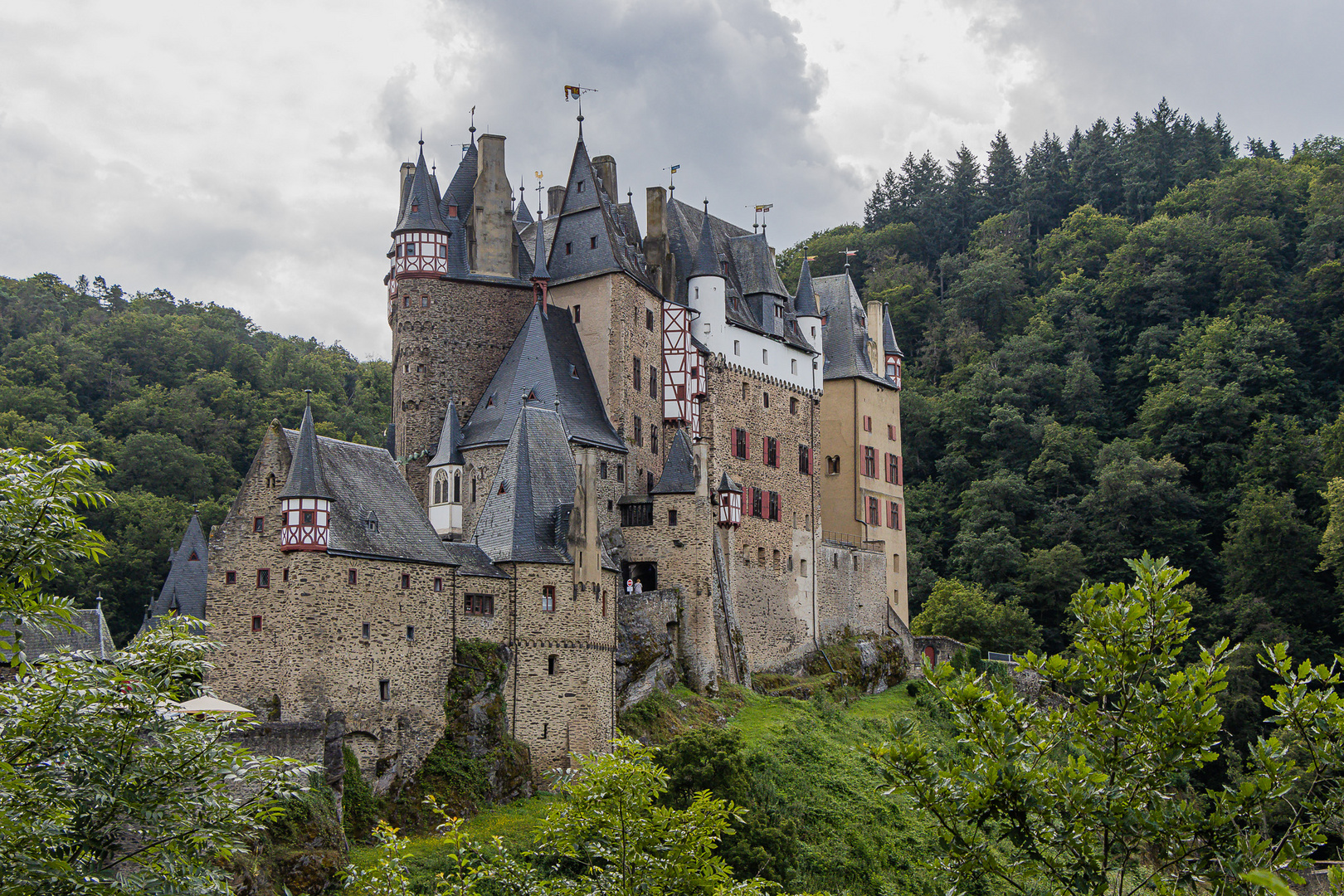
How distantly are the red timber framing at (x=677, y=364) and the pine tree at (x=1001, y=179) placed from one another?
57.6 metres

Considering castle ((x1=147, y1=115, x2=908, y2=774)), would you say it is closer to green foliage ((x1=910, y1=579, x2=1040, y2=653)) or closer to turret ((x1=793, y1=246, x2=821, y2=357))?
turret ((x1=793, y1=246, x2=821, y2=357))

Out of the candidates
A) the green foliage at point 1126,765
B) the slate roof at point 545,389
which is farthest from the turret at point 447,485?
the green foliage at point 1126,765

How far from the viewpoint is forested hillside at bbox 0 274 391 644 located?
199ft

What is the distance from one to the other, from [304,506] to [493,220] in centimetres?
1683

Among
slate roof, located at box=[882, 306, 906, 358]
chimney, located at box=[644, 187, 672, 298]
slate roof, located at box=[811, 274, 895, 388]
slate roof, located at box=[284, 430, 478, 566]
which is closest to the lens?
slate roof, located at box=[284, 430, 478, 566]

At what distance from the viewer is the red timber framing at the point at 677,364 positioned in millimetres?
50406

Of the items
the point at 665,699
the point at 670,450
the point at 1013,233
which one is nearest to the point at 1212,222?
the point at 1013,233

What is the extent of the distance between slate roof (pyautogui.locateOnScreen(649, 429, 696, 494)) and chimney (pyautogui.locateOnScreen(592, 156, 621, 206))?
38.7 ft

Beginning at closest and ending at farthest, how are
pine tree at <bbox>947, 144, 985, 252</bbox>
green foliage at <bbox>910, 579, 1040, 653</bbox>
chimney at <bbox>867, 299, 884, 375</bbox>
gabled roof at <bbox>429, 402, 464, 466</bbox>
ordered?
gabled roof at <bbox>429, 402, 464, 466</bbox> < green foliage at <bbox>910, 579, 1040, 653</bbox> < chimney at <bbox>867, 299, 884, 375</bbox> < pine tree at <bbox>947, 144, 985, 252</bbox>

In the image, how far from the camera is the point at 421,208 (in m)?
46.7

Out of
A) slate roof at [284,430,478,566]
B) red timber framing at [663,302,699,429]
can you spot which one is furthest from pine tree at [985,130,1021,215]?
slate roof at [284,430,478,566]

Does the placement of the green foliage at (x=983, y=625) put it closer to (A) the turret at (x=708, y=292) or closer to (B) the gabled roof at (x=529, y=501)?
(A) the turret at (x=708, y=292)

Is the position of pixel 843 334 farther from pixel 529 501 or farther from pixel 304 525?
pixel 304 525

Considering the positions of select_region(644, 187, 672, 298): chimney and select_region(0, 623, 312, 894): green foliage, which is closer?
select_region(0, 623, 312, 894): green foliage
